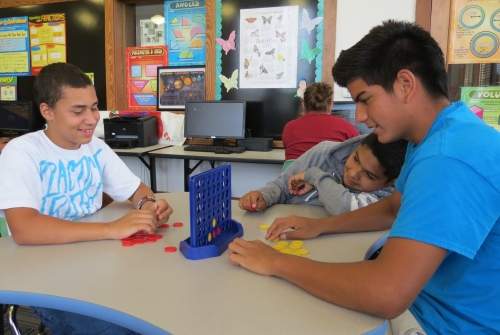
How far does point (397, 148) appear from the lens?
135 centimetres

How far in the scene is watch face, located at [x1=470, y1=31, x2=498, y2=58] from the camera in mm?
3174

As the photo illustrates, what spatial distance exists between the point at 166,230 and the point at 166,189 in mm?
3255

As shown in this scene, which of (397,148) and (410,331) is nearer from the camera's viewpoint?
(410,331)

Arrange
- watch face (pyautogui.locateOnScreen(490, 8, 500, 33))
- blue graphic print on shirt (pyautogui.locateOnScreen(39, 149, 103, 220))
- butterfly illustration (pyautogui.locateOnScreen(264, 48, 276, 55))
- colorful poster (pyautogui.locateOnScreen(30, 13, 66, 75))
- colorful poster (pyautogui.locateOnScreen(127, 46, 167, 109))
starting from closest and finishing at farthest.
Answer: blue graphic print on shirt (pyautogui.locateOnScreen(39, 149, 103, 220)), watch face (pyautogui.locateOnScreen(490, 8, 500, 33)), butterfly illustration (pyautogui.locateOnScreen(264, 48, 276, 55)), colorful poster (pyautogui.locateOnScreen(127, 46, 167, 109)), colorful poster (pyautogui.locateOnScreen(30, 13, 66, 75))

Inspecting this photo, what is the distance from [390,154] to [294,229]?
1.49ft

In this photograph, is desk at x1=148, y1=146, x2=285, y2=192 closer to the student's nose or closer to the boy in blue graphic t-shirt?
the boy in blue graphic t-shirt

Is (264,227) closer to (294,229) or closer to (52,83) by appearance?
(294,229)

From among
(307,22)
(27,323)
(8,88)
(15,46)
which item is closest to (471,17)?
(307,22)

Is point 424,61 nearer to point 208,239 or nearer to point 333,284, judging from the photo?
point 333,284

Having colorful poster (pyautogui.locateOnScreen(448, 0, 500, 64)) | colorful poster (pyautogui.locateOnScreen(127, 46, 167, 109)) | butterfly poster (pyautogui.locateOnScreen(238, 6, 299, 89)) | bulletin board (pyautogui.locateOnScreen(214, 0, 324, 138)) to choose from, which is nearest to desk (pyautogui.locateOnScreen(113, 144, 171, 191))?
colorful poster (pyautogui.locateOnScreen(127, 46, 167, 109))

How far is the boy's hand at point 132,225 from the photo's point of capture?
3.68 ft

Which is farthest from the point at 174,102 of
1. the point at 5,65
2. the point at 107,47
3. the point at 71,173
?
the point at 71,173

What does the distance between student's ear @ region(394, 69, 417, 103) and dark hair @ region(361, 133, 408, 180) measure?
1.76 ft

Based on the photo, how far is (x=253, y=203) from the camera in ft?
4.71
